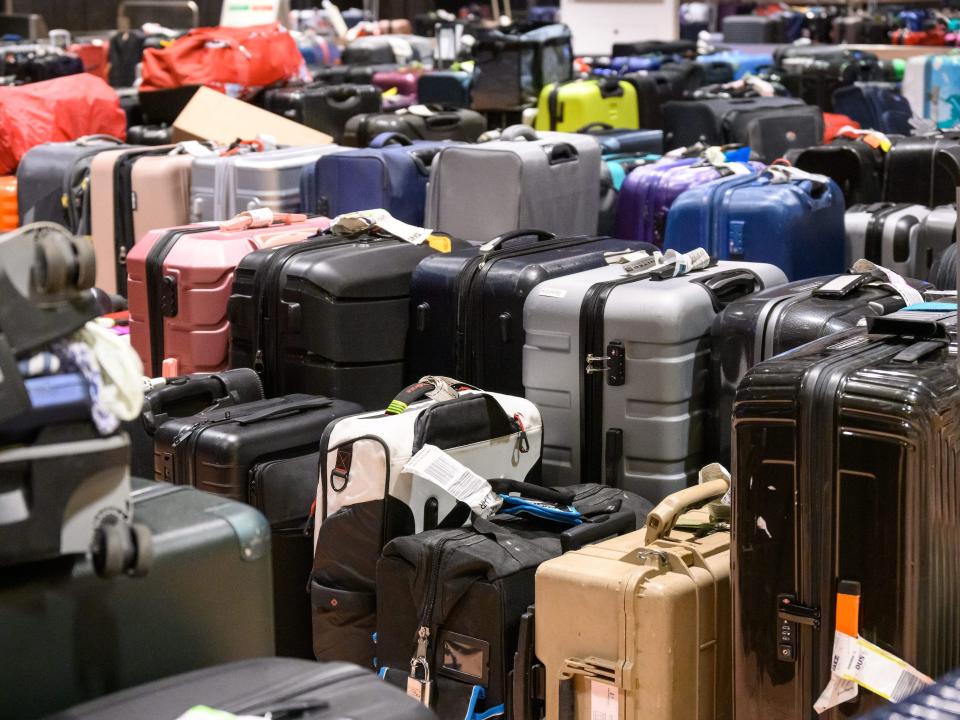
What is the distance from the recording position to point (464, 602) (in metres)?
3.22

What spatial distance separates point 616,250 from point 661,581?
165cm

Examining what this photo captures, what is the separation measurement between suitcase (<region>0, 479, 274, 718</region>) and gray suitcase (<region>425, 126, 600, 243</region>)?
121 inches

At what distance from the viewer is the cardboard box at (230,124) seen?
23.7 feet

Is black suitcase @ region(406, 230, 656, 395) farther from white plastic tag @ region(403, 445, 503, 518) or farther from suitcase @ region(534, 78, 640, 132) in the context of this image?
suitcase @ region(534, 78, 640, 132)

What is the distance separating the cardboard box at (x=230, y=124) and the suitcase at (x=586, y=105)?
4.56 feet

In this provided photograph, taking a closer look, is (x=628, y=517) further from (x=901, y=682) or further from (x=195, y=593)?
(x=195, y=593)

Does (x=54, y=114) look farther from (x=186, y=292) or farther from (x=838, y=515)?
(x=838, y=515)

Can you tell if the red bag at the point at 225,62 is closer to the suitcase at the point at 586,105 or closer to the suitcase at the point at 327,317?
the suitcase at the point at 586,105

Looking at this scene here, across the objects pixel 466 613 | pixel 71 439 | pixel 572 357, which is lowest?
pixel 466 613

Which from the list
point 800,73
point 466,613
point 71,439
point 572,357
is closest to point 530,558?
point 466,613

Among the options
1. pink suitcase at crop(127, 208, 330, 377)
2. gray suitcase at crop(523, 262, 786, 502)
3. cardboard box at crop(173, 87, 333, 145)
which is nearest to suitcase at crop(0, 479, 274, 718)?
gray suitcase at crop(523, 262, 786, 502)

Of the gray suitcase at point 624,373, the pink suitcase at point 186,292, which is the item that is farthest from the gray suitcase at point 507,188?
the gray suitcase at point 624,373

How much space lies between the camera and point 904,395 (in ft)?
8.61

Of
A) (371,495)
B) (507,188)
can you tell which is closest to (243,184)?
(507,188)
